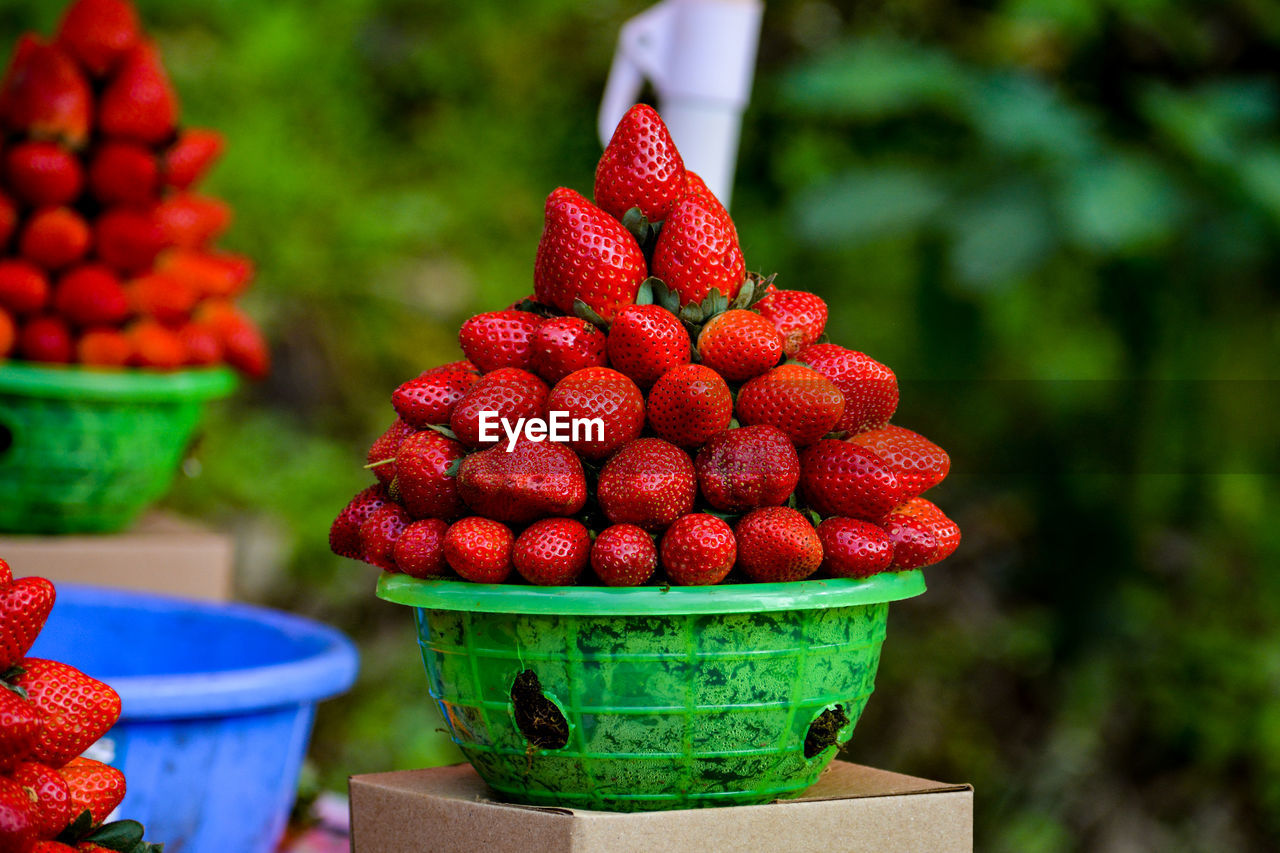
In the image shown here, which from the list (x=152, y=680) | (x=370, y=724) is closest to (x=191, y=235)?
(x=152, y=680)

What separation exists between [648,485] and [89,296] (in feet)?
3.19

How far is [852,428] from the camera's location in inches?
33.4

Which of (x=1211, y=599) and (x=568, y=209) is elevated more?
(x=568, y=209)

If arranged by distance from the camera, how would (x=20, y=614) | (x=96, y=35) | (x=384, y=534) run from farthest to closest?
1. (x=96, y=35)
2. (x=384, y=534)
3. (x=20, y=614)

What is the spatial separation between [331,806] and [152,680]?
0.48m

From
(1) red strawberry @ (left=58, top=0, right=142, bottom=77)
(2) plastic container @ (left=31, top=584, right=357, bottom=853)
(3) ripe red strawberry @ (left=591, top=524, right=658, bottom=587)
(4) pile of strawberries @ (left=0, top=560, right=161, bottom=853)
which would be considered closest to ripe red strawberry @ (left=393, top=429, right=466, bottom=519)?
(3) ripe red strawberry @ (left=591, top=524, right=658, bottom=587)

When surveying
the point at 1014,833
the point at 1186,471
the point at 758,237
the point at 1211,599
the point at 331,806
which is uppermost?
the point at 758,237

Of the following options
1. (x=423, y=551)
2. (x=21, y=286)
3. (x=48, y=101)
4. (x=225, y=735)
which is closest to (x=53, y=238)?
(x=21, y=286)

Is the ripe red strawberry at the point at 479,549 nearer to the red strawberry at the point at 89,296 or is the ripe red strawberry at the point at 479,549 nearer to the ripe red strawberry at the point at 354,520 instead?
the ripe red strawberry at the point at 354,520

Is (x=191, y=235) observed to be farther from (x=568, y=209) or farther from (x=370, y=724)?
(x=370, y=724)

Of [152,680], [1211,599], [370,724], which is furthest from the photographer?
[1211,599]

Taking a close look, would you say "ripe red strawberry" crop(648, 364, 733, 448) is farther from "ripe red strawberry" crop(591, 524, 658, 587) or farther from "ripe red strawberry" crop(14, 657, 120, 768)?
"ripe red strawberry" crop(14, 657, 120, 768)

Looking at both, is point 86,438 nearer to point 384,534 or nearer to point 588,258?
point 384,534

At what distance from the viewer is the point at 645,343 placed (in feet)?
2.64
